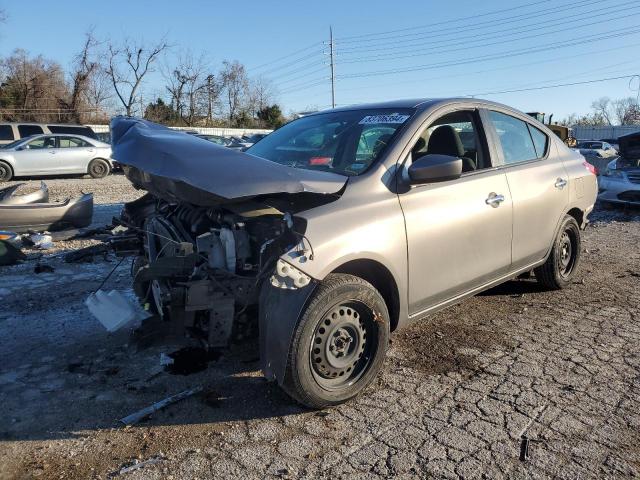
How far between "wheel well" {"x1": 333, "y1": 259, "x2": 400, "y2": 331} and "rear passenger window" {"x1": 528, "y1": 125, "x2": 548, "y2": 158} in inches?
96.7

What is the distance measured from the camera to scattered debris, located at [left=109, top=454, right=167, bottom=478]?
2570 millimetres

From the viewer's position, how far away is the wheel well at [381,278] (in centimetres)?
328

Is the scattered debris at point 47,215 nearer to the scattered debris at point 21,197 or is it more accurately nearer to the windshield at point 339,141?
the scattered debris at point 21,197

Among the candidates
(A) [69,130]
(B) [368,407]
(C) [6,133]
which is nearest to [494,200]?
(B) [368,407]

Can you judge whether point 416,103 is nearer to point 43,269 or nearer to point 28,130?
point 43,269

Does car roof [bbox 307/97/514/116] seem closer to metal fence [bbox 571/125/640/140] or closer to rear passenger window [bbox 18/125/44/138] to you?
rear passenger window [bbox 18/125/44/138]

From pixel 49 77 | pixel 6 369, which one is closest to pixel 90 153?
pixel 6 369

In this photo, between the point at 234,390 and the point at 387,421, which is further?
the point at 234,390

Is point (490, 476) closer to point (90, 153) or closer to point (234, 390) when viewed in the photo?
point (234, 390)

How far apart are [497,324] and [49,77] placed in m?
53.6

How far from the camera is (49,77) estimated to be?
158ft

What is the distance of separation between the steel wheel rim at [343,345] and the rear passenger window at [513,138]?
7.00 feet

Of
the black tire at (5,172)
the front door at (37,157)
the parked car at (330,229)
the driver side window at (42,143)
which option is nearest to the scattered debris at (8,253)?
the parked car at (330,229)

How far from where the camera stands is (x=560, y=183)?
16.2 ft
